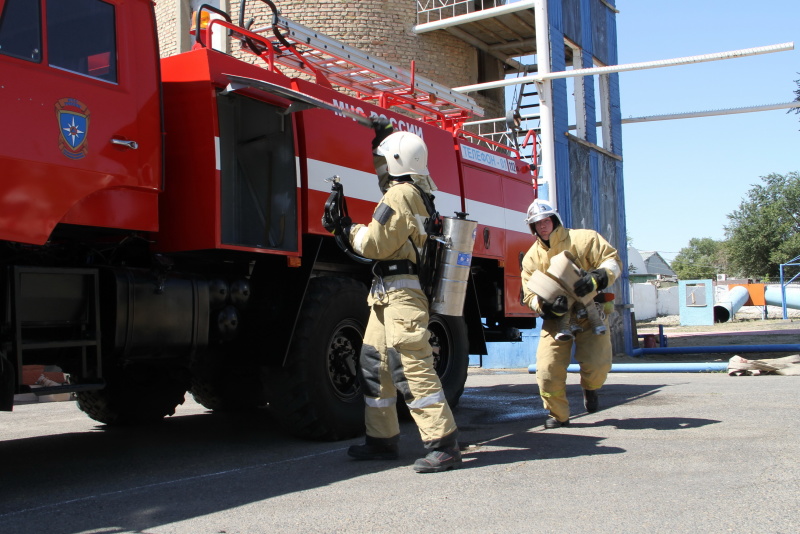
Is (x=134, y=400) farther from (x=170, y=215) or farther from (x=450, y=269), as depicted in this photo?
(x=450, y=269)

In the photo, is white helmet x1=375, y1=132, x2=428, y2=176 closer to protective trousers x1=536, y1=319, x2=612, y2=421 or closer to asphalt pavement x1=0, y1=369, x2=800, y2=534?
asphalt pavement x1=0, y1=369, x2=800, y2=534

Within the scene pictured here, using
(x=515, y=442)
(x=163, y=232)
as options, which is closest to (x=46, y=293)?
(x=163, y=232)

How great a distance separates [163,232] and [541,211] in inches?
112

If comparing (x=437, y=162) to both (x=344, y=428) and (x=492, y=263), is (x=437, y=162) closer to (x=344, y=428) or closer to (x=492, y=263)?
(x=492, y=263)

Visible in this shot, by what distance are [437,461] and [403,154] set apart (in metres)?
1.83

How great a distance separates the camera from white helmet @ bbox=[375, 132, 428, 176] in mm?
4953

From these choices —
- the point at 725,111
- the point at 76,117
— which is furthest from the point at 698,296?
the point at 76,117

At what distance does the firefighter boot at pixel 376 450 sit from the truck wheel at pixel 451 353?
2099mm

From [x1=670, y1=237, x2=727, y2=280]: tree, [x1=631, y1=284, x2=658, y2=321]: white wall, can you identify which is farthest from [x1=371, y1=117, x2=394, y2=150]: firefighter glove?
[x1=670, y1=237, x2=727, y2=280]: tree

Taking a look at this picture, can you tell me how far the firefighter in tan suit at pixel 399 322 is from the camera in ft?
15.3

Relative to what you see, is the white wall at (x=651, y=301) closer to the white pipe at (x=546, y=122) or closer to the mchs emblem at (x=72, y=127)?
the white pipe at (x=546, y=122)

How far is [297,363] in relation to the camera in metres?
5.51

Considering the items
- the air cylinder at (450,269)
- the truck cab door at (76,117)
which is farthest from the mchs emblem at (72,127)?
the air cylinder at (450,269)

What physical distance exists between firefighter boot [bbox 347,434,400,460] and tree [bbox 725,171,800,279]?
63909 millimetres
